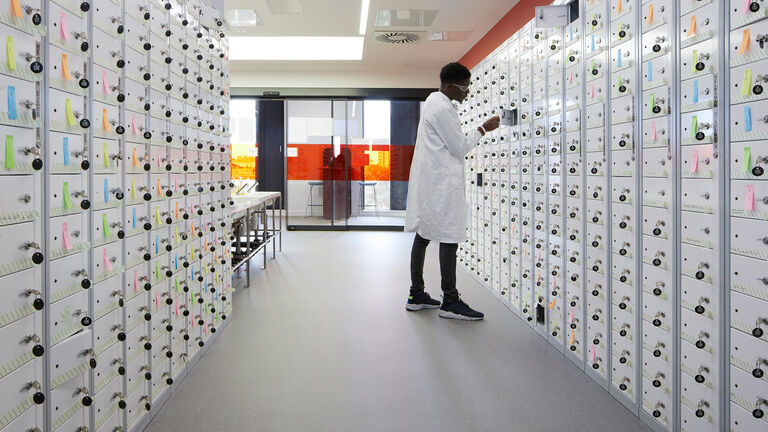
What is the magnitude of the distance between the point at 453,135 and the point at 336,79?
5239 millimetres

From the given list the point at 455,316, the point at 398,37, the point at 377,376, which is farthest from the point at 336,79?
the point at 377,376

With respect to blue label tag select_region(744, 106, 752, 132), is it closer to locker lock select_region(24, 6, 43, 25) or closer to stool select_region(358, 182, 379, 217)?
locker lock select_region(24, 6, 43, 25)

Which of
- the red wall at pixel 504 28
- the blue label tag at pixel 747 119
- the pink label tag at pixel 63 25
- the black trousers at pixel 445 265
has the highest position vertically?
the red wall at pixel 504 28

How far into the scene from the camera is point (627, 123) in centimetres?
213

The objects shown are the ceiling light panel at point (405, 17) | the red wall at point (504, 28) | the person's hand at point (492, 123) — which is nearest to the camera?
the person's hand at point (492, 123)

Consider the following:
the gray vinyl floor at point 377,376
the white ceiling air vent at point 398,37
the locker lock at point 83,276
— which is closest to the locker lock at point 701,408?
the gray vinyl floor at point 377,376

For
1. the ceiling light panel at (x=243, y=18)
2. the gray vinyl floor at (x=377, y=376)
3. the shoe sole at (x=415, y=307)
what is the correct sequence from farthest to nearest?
the ceiling light panel at (x=243, y=18), the shoe sole at (x=415, y=307), the gray vinyl floor at (x=377, y=376)

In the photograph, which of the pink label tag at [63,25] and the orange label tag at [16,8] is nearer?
the orange label tag at [16,8]

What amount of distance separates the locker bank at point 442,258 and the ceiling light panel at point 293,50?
11.8 feet

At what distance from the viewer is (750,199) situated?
1460 mm

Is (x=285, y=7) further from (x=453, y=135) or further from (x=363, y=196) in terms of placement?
(x=363, y=196)

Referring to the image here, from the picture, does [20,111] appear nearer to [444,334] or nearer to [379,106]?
[444,334]

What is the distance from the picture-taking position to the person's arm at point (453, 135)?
3.37 m

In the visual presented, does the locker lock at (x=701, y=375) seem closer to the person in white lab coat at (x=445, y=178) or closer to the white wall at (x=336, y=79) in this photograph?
the person in white lab coat at (x=445, y=178)
